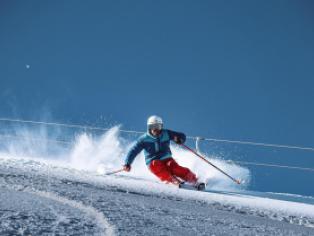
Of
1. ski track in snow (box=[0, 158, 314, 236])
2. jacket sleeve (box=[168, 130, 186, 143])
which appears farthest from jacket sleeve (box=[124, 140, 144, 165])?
ski track in snow (box=[0, 158, 314, 236])

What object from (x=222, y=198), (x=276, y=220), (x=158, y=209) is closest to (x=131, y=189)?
(x=222, y=198)

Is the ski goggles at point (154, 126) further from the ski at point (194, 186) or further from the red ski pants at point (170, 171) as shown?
the ski at point (194, 186)

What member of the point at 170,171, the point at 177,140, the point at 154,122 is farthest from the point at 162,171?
the point at 154,122

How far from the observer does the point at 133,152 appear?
320 inches

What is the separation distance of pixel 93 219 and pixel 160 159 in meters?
4.48

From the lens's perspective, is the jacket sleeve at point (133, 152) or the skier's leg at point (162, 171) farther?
the jacket sleeve at point (133, 152)

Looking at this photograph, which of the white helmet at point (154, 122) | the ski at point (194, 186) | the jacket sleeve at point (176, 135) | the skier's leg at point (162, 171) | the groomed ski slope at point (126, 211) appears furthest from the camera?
the jacket sleeve at point (176, 135)

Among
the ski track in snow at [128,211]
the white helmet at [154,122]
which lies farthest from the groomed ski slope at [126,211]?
the white helmet at [154,122]

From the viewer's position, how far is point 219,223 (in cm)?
423

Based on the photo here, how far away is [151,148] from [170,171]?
1.95 feet

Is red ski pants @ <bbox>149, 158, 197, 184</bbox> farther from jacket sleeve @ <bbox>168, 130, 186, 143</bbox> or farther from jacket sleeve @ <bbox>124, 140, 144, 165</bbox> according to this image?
jacket sleeve @ <bbox>168, 130, 186, 143</bbox>

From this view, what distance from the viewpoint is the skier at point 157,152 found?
25.8ft

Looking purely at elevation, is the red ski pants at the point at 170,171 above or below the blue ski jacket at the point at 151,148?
below

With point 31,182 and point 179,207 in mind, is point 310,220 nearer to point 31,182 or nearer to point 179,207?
point 179,207
